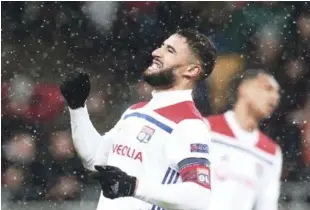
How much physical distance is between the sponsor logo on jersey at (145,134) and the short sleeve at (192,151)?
68mm

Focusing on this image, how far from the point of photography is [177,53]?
99.1 inches

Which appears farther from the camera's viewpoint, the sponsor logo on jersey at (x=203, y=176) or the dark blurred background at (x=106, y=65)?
the dark blurred background at (x=106, y=65)

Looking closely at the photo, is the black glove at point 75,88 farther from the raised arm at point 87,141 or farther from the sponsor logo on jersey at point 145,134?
the sponsor logo on jersey at point 145,134

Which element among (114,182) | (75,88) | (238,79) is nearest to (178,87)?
(75,88)

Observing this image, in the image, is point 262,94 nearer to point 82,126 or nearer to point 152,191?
point 82,126

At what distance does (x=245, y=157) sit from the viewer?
11.0ft

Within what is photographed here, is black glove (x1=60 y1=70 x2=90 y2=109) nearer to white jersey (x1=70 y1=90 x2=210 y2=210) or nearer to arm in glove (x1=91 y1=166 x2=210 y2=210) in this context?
white jersey (x1=70 y1=90 x2=210 y2=210)

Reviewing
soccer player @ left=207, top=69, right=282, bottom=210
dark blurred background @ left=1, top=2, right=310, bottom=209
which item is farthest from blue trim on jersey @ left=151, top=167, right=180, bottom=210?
dark blurred background @ left=1, top=2, right=310, bottom=209

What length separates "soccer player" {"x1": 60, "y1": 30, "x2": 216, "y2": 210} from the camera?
2.25 m

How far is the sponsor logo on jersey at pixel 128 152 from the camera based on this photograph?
7.89ft

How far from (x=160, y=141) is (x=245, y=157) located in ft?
3.38

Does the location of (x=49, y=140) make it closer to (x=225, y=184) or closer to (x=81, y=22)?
(x=81, y=22)

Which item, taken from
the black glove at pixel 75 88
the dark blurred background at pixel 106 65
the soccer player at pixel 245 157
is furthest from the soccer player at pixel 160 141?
the dark blurred background at pixel 106 65

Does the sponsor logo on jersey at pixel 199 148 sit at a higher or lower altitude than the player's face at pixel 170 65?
lower
